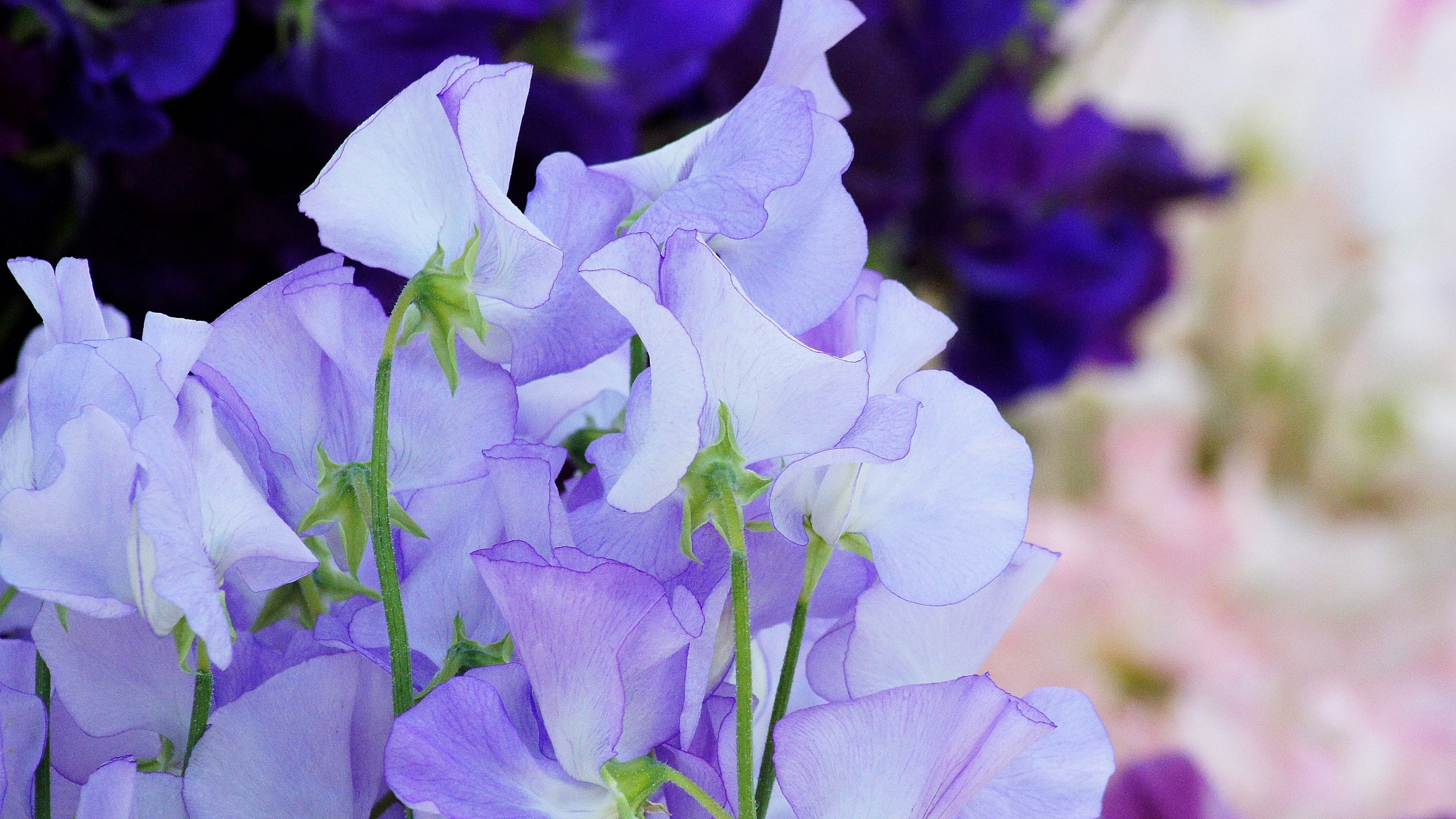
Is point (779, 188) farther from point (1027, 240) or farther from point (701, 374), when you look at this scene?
point (1027, 240)

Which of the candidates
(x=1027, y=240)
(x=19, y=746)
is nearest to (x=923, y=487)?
(x=19, y=746)

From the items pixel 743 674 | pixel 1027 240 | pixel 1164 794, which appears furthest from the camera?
pixel 1027 240

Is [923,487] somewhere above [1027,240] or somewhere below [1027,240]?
above

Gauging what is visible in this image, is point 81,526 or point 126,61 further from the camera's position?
point 126,61

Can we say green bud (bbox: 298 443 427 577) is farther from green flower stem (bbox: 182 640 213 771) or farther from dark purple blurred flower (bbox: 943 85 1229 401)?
dark purple blurred flower (bbox: 943 85 1229 401)

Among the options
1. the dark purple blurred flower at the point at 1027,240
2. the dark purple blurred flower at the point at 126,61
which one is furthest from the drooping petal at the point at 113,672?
the dark purple blurred flower at the point at 1027,240

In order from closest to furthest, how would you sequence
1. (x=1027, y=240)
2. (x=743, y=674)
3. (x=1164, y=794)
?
(x=743, y=674) → (x=1164, y=794) → (x=1027, y=240)

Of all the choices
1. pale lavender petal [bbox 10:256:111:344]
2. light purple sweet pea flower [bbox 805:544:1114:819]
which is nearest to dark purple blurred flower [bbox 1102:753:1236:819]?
light purple sweet pea flower [bbox 805:544:1114:819]

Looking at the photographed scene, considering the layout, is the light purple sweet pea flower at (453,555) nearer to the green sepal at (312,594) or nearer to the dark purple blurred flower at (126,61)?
the green sepal at (312,594)
